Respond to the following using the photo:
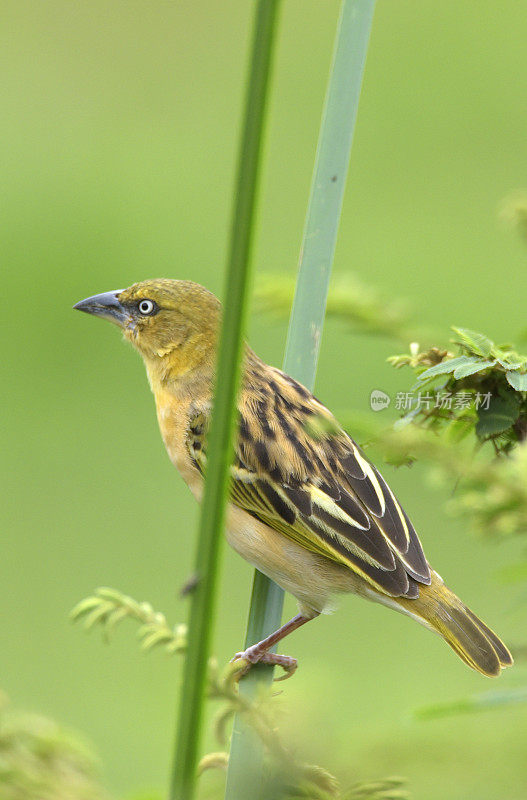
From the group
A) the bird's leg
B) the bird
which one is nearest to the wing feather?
the bird

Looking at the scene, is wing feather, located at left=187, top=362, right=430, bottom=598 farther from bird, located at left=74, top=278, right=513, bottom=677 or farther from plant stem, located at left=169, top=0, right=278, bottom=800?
plant stem, located at left=169, top=0, right=278, bottom=800

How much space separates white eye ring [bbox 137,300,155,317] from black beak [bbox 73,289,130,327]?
5 cm

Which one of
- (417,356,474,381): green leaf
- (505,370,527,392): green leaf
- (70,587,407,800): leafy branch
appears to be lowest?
(70,587,407,800): leafy branch

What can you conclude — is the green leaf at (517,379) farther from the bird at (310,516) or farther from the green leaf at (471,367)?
the bird at (310,516)

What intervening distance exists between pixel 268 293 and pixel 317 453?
3.86 ft

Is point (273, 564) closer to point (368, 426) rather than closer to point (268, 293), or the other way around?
point (268, 293)

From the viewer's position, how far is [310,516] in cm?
212

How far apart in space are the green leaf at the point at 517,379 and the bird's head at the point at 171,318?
1.62 meters

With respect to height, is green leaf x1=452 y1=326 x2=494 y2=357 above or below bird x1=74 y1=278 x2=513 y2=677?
above

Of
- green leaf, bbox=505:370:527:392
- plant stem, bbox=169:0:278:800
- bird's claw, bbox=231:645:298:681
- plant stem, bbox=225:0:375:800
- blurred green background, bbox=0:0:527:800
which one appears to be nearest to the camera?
plant stem, bbox=169:0:278:800

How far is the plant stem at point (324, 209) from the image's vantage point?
1.33 meters

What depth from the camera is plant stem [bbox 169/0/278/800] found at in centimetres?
55

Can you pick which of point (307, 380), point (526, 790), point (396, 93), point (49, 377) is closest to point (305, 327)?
point (307, 380)

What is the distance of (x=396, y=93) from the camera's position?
10.0 metres
